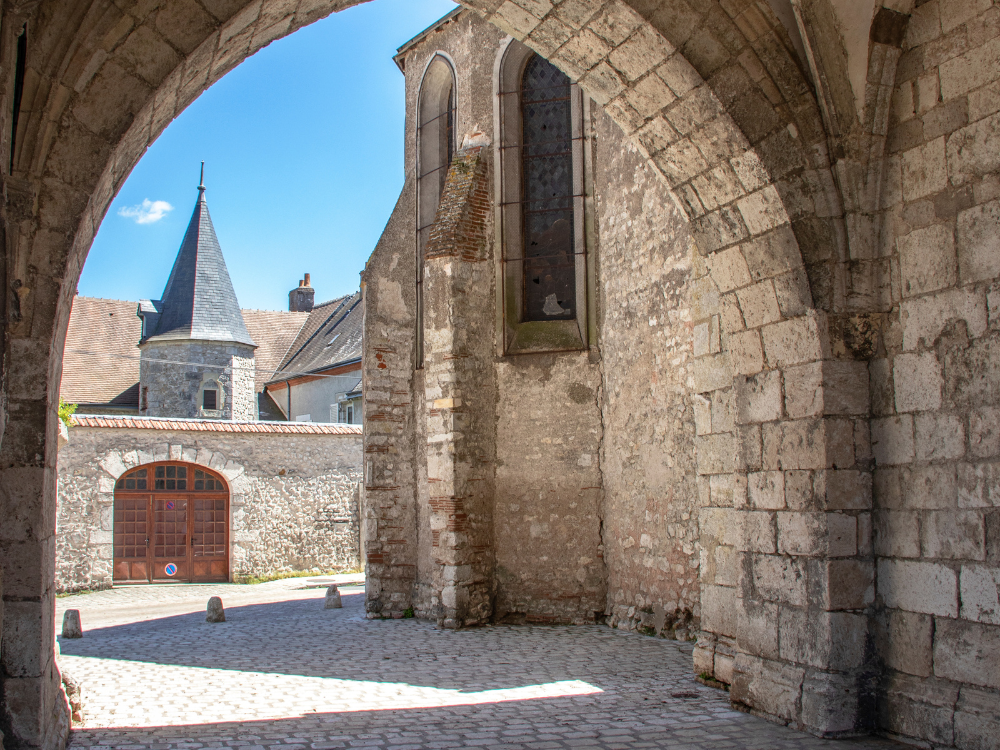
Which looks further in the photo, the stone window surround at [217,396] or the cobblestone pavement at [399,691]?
the stone window surround at [217,396]

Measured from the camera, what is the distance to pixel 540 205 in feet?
30.5

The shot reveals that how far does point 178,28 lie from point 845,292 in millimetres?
3273

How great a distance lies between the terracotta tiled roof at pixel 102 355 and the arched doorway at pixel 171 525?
10.3 metres

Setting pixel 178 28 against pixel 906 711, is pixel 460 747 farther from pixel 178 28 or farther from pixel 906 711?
pixel 178 28

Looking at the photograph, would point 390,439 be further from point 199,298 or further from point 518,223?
point 199,298

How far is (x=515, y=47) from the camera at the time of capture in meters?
9.42

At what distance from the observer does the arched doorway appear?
15023mm

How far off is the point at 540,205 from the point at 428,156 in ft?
6.23

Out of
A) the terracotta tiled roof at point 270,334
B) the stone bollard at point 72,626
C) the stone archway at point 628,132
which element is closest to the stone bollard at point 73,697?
the stone archway at point 628,132

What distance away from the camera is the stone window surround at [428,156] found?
10.1m

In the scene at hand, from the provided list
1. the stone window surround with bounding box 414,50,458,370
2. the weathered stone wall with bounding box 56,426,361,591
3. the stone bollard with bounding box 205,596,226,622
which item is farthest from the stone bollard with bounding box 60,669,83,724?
the weathered stone wall with bounding box 56,426,361,591

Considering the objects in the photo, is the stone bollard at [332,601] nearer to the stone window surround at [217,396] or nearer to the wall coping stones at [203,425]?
the wall coping stones at [203,425]

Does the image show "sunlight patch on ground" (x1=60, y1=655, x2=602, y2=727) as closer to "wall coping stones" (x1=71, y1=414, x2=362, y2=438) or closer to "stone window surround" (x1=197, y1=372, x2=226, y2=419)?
"wall coping stones" (x1=71, y1=414, x2=362, y2=438)

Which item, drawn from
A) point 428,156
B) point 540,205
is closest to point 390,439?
point 540,205
